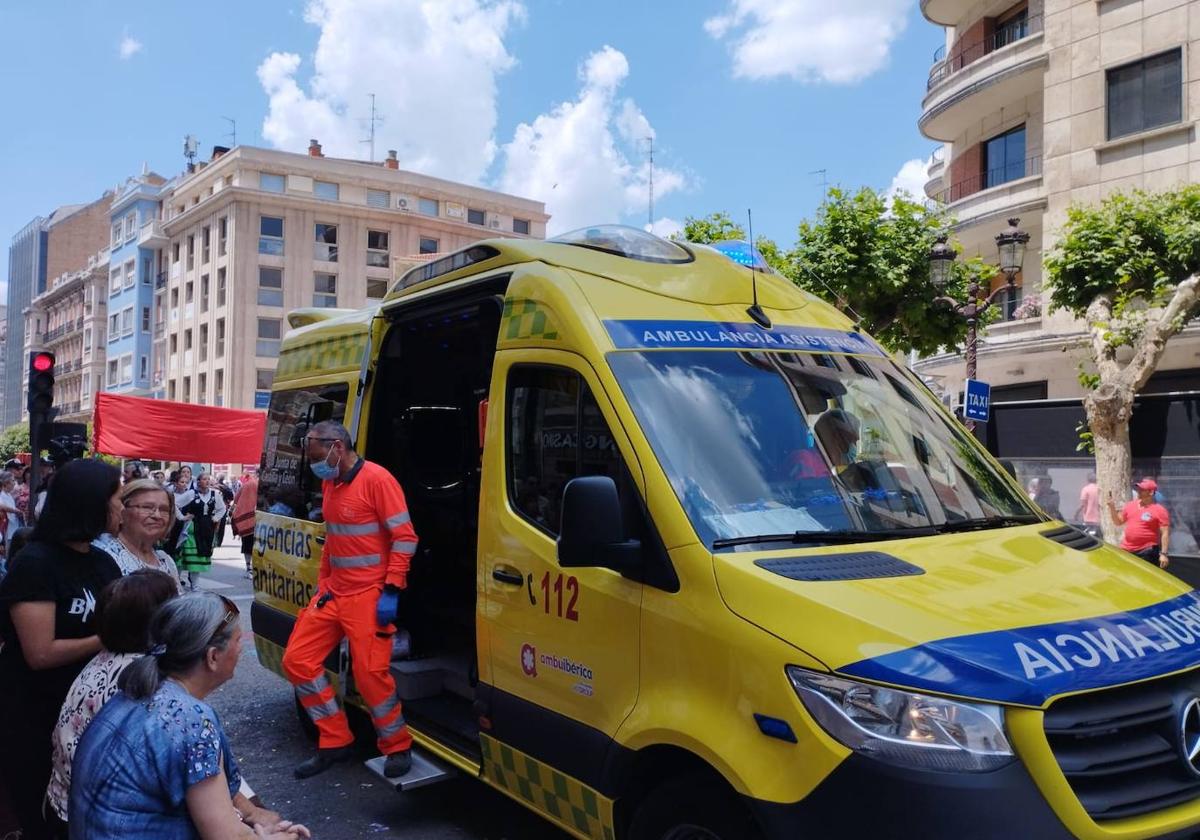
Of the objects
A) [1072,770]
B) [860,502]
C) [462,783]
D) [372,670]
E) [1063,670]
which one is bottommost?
[462,783]

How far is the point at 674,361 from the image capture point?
12.2 ft

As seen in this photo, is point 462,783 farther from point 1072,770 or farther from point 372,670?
point 1072,770

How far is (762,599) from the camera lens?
2848mm

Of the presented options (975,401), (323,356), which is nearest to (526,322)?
(323,356)

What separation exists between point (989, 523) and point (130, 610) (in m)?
2.96

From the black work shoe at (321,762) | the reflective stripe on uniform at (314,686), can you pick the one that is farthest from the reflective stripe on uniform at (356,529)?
the black work shoe at (321,762)

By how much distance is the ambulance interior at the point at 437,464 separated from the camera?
5504mm

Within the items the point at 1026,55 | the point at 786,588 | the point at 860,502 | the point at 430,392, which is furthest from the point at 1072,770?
the point at 1026,55

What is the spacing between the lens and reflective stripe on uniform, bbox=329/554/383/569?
16.5 feet

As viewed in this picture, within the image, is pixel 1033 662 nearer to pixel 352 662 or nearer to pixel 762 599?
pixel 762 599

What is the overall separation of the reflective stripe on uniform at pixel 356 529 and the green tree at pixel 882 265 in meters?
13.3

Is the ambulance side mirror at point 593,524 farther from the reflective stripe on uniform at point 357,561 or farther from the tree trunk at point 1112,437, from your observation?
the tree trunk at point 1112,437

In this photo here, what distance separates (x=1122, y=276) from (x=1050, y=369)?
17.4ft

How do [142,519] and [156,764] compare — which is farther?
[142,519]
